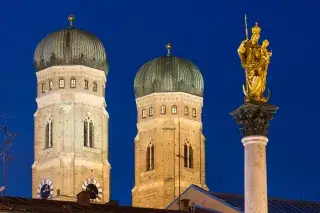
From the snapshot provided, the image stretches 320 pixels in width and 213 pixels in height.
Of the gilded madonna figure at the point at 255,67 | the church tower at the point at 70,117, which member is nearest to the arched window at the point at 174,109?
the church tower at the point at 70,117

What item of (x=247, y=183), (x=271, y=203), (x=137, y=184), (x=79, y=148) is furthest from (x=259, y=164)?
(x=137, y=184)

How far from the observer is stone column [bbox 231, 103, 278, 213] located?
52.2m

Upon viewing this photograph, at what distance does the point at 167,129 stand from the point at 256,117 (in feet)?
325

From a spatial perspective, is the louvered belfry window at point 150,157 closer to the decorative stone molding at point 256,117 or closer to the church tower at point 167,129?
the church tower at point 167,129

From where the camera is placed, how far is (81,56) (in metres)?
145

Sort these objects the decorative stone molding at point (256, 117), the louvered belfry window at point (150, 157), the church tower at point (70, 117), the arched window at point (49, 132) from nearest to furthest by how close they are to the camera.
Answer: the decorative stone molding at point (256, 117) < the church tower at point (70, 117) < the arched window at point (49, 132) < the louvered belfry window at point (150, 157)

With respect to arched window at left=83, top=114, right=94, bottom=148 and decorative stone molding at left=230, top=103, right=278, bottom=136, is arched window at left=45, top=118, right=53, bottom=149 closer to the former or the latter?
arched window at left=83, top=114, right=94, bottom=148

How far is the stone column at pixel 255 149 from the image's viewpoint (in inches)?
2053

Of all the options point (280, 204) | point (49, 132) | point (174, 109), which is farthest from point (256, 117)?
point (174, 109)

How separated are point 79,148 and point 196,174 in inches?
600

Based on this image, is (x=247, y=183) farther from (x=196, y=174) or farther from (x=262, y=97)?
(x=196, y=174)

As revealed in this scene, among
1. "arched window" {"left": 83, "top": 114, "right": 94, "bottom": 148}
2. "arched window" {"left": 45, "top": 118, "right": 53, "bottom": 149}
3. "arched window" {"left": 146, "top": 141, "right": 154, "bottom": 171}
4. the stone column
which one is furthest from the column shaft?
"arched window" {"left": 146, "top": 141, "right": 154, "bottom": 171}

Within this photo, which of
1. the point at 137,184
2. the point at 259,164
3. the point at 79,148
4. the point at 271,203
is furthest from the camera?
the point at 137,184

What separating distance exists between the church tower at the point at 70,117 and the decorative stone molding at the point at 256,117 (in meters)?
89.2
